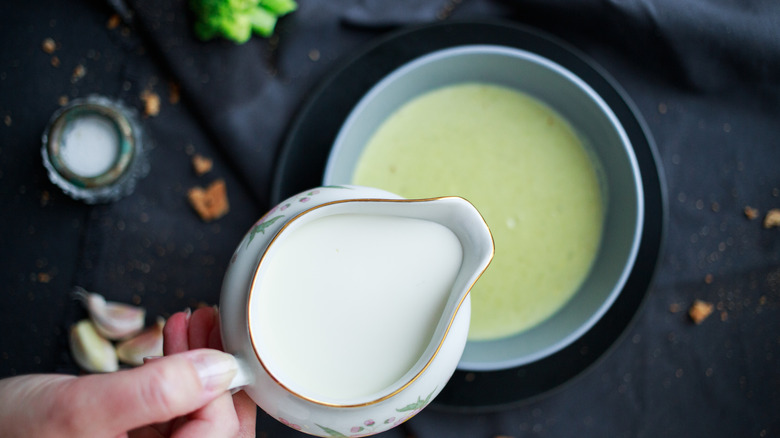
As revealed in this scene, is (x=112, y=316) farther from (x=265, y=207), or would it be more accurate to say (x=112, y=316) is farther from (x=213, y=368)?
A: (x=213, y=368)

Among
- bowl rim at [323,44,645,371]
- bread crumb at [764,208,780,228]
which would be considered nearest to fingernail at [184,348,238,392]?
bowl rim at [323,44,645,371]

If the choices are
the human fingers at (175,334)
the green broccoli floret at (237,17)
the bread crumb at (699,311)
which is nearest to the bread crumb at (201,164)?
the green broccoli floret at (237,17)

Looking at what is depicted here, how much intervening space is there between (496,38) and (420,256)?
0.56m

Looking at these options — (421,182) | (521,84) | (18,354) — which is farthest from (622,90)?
(18,354)

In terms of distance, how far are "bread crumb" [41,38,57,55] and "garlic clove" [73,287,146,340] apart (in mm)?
489

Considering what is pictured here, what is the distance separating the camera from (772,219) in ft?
3.76

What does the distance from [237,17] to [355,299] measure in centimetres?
67

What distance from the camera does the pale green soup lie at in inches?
40.5

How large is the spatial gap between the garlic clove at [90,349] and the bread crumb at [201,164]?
37cm

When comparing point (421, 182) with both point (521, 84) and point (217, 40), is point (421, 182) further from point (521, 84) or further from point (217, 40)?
point (217, 40)

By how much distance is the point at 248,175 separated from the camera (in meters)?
1.11

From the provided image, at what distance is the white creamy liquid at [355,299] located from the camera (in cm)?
65

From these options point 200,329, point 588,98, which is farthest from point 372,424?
point 588,98

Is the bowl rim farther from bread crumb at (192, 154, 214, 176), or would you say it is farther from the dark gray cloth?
bread crumb at (192, 154, 214, 176)
